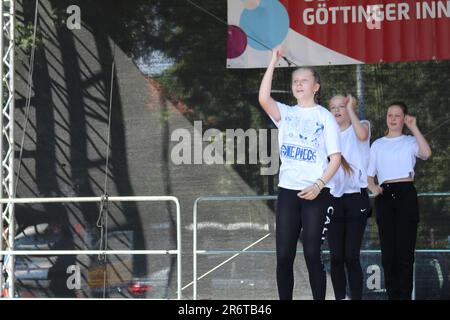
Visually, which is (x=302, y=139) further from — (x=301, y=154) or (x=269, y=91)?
(x=269, y=91)

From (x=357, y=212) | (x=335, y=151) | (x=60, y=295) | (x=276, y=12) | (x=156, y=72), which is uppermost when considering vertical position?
(x=276, y=12)

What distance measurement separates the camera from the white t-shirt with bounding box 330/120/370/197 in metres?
Result: 5.26

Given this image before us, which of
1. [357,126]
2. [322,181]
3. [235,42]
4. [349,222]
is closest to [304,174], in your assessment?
[322,181]

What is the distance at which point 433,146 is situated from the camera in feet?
22.1

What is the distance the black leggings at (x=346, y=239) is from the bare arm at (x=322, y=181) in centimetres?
65

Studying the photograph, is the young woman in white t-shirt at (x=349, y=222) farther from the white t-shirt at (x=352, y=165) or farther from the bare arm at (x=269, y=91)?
the bare arm at (x=269, y=91)

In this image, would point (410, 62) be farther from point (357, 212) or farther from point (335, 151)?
point (335, 151)

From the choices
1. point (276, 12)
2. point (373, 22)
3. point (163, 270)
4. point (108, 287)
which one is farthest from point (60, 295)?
point (373, 22)

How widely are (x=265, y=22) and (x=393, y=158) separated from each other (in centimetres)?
193

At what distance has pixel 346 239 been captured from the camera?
5.23 metres

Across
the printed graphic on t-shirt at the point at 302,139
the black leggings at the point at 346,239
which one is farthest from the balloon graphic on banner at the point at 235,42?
the printed graphic on t-shirt at the point at 302,139

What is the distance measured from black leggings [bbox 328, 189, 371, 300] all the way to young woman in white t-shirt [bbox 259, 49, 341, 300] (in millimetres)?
589

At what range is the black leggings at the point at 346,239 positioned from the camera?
17.1ft

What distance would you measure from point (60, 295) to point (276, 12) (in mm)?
2878
